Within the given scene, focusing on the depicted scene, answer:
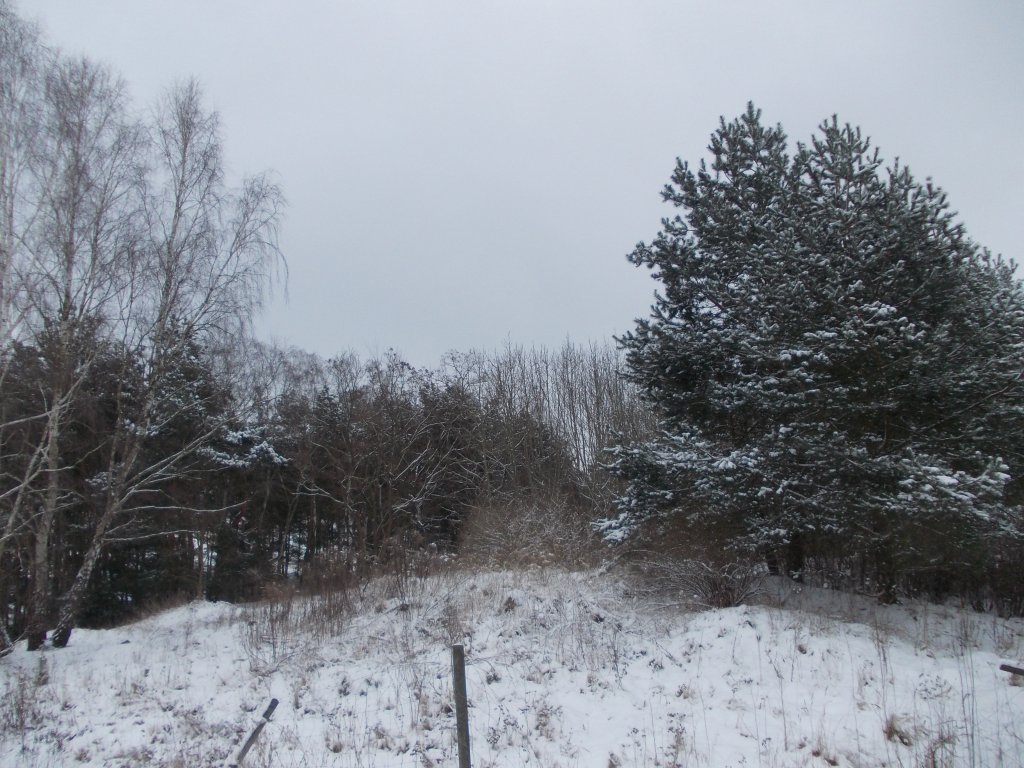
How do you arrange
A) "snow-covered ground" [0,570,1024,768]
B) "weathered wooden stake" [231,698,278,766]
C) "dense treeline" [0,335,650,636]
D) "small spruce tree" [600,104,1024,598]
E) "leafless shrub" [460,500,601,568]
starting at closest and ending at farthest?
1. "weathered wooden stake" [231,698,278,766]
2. "snow-covered ground" [0,570,1024,768]
3. "small spruce tree" [600,104,1024,598]
4. "leafless shrub" [460,500,601,568]
5. "dense treeline" [0,335,650,636]

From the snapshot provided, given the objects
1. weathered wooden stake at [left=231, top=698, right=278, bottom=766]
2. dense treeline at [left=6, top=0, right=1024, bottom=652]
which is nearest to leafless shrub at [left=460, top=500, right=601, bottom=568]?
dense treeline at [left=6, top=0, right=1024, bottom=652]

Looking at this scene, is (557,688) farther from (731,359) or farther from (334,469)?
(334,469)

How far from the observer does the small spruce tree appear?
8.71 m

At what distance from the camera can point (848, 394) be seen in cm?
917

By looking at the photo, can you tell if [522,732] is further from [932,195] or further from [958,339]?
[932,195]

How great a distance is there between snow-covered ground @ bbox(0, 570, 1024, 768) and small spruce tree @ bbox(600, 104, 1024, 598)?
1.13 m

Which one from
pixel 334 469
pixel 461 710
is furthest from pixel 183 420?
pixel 461 710

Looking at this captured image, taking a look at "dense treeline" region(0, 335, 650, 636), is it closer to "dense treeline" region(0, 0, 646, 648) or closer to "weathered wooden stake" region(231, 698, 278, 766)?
"dense treeline" region(0, 0, 646, 648)

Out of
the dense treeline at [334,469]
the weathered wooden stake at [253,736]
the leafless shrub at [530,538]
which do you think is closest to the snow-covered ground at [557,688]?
the weathered wooden stake at [253,736]

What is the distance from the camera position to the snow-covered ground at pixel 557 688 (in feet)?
18.7

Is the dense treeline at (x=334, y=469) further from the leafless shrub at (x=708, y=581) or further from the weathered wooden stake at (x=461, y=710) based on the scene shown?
the weathered wooden stake at (x=461, y=710)

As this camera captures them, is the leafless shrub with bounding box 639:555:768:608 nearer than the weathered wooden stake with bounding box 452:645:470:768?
No

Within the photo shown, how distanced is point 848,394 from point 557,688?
5.61 metres

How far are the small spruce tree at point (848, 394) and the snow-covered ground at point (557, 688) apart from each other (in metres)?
1.13
